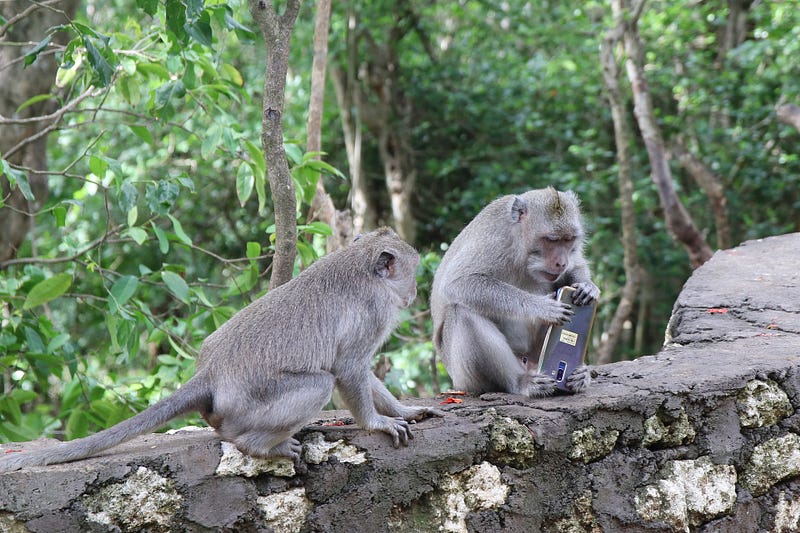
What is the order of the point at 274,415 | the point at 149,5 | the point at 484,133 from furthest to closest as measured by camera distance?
1. the point at 484,133
2. the point at 149,5
3. the point at 274,415

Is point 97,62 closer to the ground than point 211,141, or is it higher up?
higher up

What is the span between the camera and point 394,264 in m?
3.28

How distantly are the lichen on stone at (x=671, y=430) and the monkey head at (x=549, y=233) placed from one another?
1.00 m

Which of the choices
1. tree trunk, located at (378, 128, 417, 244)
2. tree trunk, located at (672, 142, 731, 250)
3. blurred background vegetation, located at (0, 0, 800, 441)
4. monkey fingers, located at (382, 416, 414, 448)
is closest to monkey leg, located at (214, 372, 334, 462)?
monkey fingers, located at (382, 416, 414, 448)

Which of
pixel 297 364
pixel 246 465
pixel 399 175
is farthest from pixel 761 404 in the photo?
pixel 399 175

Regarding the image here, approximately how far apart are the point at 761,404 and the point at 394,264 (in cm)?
159

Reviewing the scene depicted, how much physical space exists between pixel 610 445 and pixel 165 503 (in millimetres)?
1608

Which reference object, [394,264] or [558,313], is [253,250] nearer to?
[394,264]

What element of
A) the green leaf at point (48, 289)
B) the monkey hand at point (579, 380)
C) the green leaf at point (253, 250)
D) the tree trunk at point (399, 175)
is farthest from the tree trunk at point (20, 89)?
the tree trunk at point (399, 175)

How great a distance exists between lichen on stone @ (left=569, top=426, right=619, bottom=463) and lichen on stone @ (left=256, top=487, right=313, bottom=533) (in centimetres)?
101

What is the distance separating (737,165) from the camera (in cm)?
1020

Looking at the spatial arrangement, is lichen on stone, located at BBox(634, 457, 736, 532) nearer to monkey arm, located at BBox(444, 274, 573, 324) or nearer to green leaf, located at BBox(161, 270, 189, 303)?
monkey arm, located at BBox(444, 274, 573, 324)

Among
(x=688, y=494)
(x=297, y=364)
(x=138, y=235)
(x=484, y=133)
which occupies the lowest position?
(x=688, y=494)

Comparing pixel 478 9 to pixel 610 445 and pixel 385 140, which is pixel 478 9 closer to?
pixel 385 140
